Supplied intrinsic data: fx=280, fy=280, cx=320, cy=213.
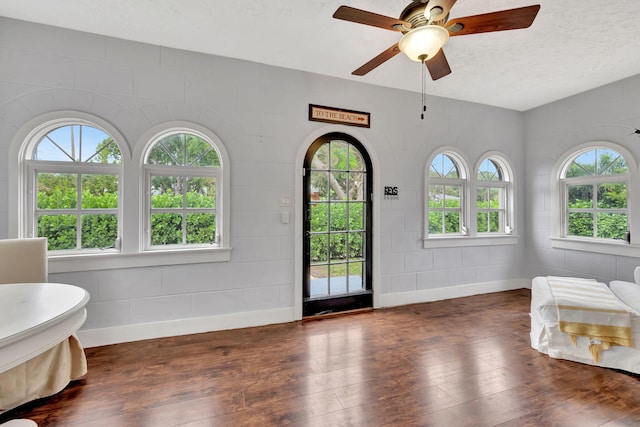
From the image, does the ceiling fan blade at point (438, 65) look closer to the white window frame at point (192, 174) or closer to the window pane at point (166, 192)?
the white window frame at point (192, 174)

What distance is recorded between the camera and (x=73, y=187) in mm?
2539

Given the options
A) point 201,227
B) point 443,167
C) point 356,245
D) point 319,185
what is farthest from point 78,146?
point 443,167

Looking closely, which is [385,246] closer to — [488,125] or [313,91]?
[313,91]

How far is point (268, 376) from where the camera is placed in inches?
82.4

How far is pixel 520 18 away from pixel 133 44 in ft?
10.2

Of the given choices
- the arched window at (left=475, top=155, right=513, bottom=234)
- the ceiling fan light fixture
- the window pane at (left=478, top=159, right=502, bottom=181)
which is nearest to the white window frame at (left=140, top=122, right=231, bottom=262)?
the ceiling fan light fixture

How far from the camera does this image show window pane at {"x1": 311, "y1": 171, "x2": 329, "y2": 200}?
3293mm

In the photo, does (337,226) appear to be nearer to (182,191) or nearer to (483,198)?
(182,191)

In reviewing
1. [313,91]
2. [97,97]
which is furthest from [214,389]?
[313,91]

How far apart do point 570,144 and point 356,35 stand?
137 inches

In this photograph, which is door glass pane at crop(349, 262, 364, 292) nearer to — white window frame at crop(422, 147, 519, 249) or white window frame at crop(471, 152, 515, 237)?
white window frame at crop(422, 147, 519, 249)

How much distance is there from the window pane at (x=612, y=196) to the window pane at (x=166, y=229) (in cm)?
516

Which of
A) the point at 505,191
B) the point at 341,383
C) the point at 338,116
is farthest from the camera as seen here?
the point at 505,191

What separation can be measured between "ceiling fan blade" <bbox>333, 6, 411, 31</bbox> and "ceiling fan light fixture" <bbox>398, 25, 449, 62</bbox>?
0.09 metres
